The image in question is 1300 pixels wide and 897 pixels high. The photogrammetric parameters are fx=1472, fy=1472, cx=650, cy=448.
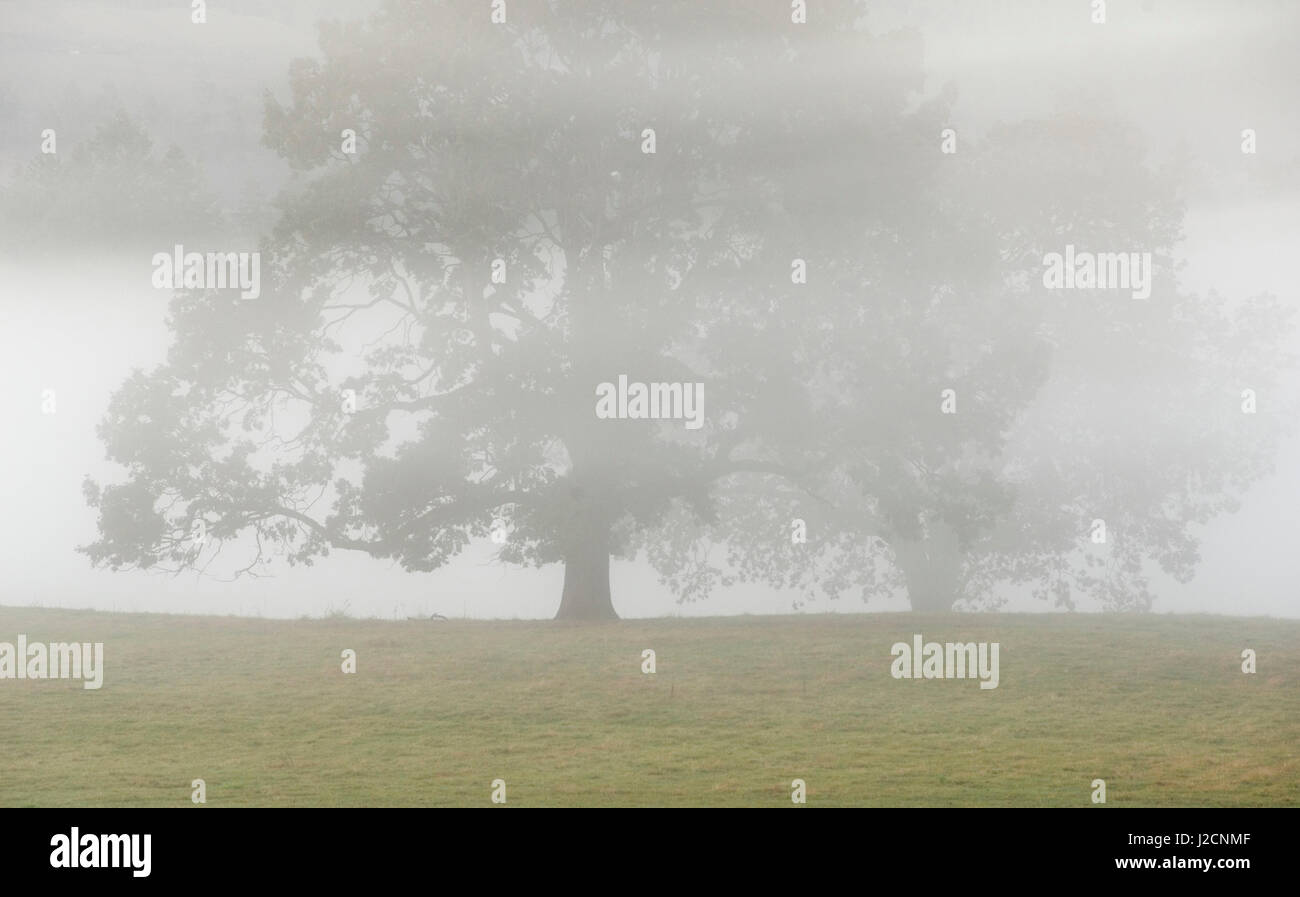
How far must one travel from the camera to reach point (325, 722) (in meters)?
21.6

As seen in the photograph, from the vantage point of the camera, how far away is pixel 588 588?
1251 inches

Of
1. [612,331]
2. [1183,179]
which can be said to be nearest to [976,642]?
[612,331]

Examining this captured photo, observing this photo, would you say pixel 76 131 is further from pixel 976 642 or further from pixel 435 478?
pixel 976 642

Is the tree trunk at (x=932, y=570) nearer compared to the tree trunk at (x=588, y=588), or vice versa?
the tree trunk at (x=588, y=588)

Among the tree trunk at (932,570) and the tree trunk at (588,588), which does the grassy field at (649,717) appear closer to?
the tree trunk at (588,588)

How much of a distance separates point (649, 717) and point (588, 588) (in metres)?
9.78

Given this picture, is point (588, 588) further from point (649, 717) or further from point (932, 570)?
point (932, 570)

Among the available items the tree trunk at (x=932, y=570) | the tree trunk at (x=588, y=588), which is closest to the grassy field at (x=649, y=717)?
the tree trunk at (x=588, y=588)

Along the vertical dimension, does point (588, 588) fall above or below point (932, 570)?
below

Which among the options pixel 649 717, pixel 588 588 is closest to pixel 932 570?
pixel 588 588

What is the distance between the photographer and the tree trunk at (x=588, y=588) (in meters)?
31.6

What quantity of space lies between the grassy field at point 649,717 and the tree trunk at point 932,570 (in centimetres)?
912
